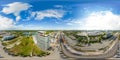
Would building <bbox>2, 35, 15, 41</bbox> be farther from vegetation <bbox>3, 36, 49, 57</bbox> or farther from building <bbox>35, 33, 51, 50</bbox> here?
building <bbox>35, 33, 51, 50</bbox>

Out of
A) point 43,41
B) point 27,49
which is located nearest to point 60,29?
point 43,41

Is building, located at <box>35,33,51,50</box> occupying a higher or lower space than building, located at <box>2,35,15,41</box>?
lower

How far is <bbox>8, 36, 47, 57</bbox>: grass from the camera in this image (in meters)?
2.76

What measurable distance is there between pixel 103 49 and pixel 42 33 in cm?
79

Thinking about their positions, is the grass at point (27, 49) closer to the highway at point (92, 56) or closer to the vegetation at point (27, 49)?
the vegetation at point (27, 49)

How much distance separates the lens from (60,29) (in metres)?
2.66

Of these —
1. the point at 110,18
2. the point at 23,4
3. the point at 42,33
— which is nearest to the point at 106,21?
the point at 110,18

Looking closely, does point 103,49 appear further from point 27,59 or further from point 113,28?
point 27,59

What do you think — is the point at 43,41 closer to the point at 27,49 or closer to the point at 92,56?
the point at 27,49

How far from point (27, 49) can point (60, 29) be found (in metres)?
0.50

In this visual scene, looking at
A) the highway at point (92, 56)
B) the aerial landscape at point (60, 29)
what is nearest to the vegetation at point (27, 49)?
the aerial landscape at point (60, 29)

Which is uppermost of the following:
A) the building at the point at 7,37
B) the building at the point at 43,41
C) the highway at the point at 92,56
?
the building at the point at 7,37

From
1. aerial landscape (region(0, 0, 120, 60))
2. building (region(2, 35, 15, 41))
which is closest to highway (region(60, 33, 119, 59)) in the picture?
aerial landscape (region(0, 0, 120, 60))

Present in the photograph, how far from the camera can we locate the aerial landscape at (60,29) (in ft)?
8.77
